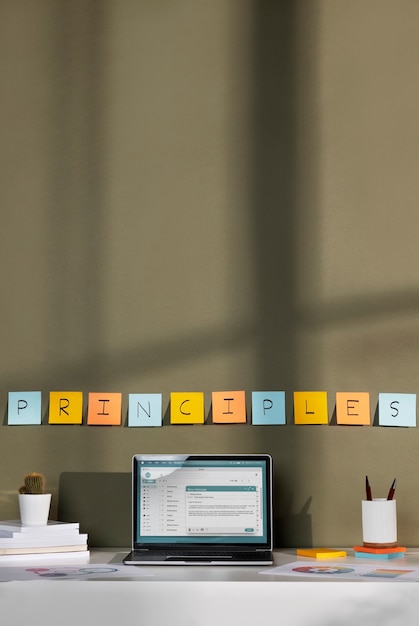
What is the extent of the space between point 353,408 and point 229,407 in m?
0.30

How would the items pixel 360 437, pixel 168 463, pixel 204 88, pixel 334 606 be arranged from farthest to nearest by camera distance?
pixel 204 88, pixel 360 437, pixel 168 463, pixel 334 606

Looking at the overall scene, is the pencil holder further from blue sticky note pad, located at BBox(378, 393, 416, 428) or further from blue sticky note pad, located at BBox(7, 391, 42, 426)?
blue sticky note pad, located at BBox(7, 391, 42, 426)

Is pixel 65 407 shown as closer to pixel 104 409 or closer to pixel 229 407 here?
pixel 104 409

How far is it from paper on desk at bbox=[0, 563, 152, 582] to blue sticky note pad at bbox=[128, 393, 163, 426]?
40 cm

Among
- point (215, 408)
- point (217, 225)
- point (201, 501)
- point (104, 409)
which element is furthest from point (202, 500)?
point (217, 225)

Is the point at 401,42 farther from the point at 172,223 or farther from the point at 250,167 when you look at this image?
the point at 172,223

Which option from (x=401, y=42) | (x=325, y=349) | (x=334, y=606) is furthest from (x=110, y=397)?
(x=401, y=42)

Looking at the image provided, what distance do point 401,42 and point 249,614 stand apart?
4.73 feet

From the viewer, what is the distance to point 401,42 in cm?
210

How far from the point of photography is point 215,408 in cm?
200

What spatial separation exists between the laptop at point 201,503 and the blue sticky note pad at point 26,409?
314 mm

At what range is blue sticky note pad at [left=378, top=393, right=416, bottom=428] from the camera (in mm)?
1981

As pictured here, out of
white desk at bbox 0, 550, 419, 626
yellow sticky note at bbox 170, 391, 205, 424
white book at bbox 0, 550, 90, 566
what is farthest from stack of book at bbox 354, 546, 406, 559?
white book at bbox 0, 550, 90, 566

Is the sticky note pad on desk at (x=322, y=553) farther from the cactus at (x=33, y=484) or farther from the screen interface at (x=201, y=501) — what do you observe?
the cactus at (x=33, y=484)
